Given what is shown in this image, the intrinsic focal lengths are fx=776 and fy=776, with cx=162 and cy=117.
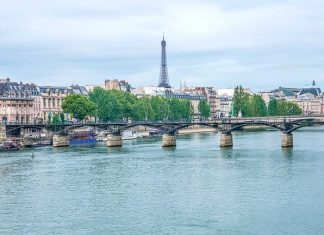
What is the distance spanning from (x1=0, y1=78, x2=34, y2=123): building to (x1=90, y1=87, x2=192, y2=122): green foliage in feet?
32.9

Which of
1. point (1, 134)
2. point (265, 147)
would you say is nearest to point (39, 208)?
point (265, 147)

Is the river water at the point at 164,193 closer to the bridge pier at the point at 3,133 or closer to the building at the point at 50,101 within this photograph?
the bridge pier at the point at 3,133

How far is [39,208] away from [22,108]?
3009 inches

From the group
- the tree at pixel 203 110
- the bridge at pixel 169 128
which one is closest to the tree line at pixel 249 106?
the tree at pixel 203 110

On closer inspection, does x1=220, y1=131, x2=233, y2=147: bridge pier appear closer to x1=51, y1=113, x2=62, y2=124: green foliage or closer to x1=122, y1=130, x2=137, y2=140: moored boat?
x1=122, y1=130, x2=137, y2=140: moored boat

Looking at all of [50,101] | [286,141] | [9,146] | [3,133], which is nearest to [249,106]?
[50,101]

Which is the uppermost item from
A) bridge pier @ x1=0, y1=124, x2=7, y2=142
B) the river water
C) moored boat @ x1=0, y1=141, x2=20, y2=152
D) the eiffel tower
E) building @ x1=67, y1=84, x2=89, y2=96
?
the eiffel tower

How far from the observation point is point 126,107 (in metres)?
122

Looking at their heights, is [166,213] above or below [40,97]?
below

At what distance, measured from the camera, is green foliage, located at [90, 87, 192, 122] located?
120 meters

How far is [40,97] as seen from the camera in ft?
406

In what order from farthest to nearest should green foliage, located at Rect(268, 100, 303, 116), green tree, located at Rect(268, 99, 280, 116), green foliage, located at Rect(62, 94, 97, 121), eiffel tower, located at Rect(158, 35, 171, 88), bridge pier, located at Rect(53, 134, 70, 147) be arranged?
eiffel tower, located at Rect(158, 35, 171, 88) < green foliage, located at Rect(268, 100, 303, 116) < green tree, located at Rect(268, 99, 280, 116) < green foliage, located at Rect(62, 94, 97, 121) < bridge pier, located at Rect(53, 134, 70, 147)

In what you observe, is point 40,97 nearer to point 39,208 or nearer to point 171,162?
point 171,162

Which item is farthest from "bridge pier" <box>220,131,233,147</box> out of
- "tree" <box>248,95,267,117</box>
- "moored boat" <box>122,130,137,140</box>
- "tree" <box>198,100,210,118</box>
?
"tree" <box>248,95,267,117</box>
